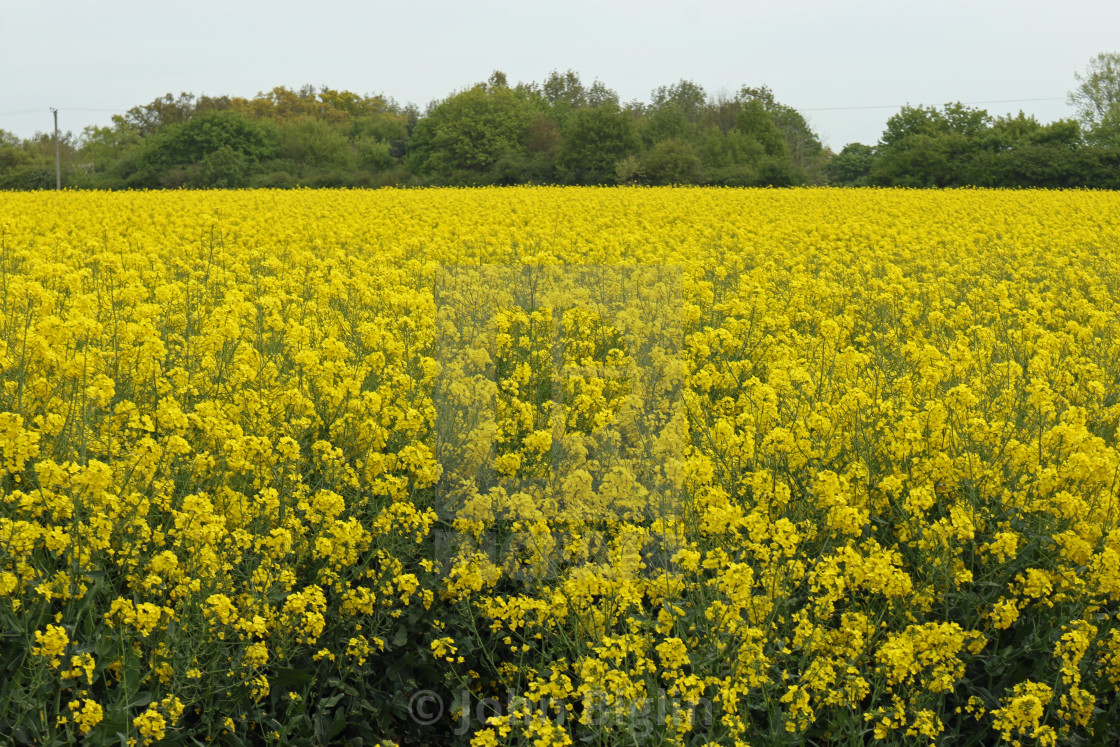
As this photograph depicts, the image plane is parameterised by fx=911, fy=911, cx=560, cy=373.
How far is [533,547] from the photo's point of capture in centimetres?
430

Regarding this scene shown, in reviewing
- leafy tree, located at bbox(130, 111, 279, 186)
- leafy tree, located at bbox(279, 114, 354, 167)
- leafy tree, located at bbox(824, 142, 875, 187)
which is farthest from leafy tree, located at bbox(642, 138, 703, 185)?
leafy tree, located at bbox(130, 111, 279, 186)

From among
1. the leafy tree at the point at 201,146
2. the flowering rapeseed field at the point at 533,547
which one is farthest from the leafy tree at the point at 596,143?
the flowering rapeseed field at the point at 533,547

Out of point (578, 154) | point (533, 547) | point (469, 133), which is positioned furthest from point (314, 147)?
point (533, 547)

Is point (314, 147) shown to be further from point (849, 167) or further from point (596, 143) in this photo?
point (849, 167)

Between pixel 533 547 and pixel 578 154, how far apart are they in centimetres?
4671

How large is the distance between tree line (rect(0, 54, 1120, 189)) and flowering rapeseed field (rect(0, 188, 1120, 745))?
4084cm

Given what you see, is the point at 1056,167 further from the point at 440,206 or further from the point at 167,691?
the point at 167,691

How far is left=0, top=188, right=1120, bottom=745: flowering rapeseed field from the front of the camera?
12.0 ft

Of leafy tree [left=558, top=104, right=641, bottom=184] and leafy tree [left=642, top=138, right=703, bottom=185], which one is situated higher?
leafy tree [left=558, top=104, right=641, bottom=184]

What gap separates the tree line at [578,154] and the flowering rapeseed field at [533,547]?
40.8m

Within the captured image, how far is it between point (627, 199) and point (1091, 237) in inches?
538

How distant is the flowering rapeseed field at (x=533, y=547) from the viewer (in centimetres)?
366

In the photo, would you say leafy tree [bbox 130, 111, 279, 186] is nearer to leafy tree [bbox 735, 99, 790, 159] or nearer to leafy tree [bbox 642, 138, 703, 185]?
leafy tree [bbox 642, 138, 703, 185]

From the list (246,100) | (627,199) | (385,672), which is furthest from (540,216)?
(246,100)
